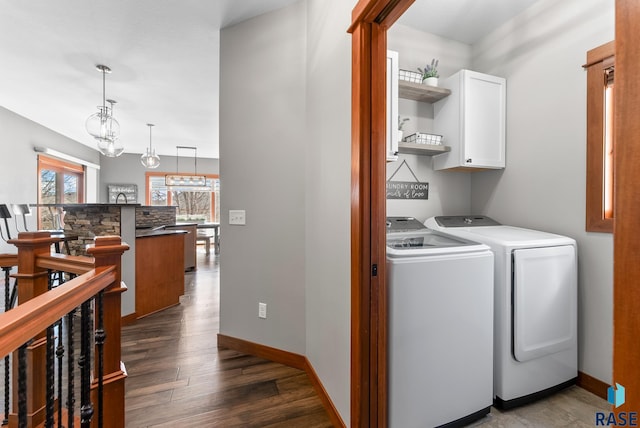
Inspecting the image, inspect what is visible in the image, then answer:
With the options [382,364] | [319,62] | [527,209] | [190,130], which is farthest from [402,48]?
[190,130]

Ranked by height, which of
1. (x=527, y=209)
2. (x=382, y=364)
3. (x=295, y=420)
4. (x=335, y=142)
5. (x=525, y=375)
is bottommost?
(x=295, y=420)

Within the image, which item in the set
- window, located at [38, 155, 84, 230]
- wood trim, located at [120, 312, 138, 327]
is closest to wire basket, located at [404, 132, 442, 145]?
wood trim, located at [120, 312, 138, 327]

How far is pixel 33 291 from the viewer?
1420 millimetres

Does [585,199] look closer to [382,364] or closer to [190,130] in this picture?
[382,364]

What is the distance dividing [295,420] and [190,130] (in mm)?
5628

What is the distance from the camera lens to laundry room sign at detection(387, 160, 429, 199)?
2418mm

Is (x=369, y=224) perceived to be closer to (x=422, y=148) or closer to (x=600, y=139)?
(x=422, y=148)

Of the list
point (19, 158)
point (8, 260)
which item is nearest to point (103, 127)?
point (8, 260)

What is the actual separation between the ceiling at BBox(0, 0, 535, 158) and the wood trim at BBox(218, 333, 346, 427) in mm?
2663

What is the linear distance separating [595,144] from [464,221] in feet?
3.11

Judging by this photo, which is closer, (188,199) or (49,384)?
(49,384)

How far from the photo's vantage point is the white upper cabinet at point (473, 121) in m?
2.30

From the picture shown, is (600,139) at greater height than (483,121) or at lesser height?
lesser

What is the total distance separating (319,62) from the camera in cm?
190
